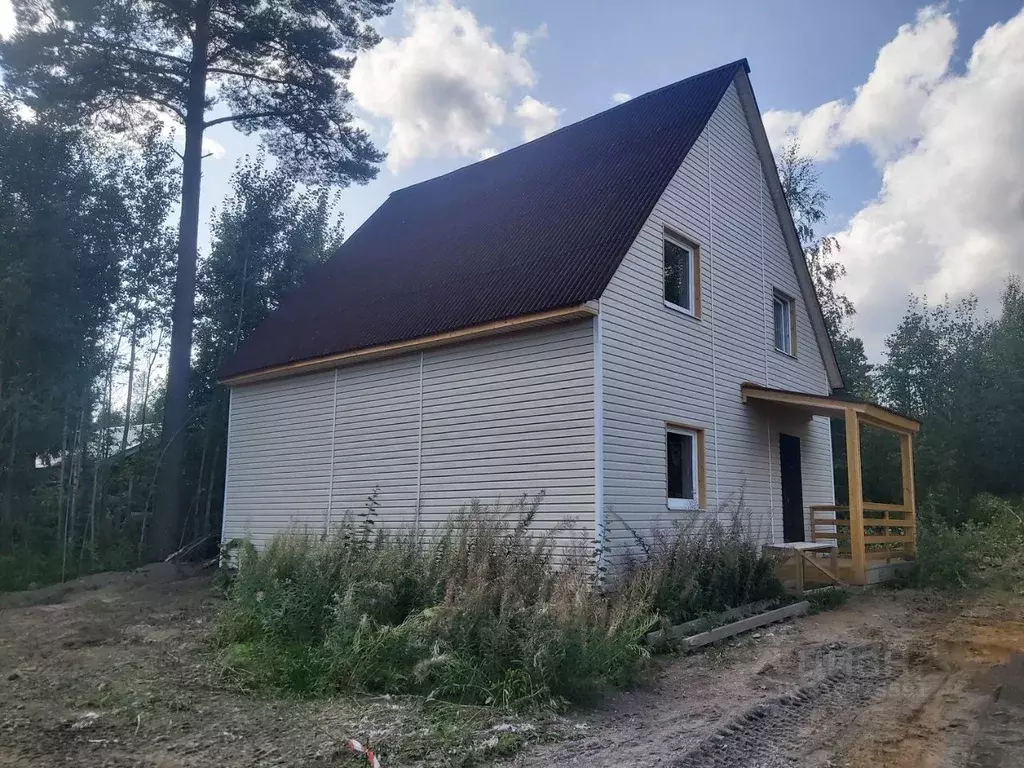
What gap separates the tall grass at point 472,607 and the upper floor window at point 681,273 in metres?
3.49

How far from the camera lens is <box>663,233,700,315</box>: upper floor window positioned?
37.3 ft

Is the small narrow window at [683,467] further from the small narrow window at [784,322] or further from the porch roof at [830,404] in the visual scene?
the small narrow window at [784,322]

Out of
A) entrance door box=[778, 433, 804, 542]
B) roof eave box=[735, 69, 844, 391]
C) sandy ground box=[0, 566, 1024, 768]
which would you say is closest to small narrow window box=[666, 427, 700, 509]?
sandy ground box=[0, 566, 1024, 768]

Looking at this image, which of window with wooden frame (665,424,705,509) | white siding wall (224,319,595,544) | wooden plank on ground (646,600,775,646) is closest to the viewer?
wooden plank on ground (646,600,775,646)

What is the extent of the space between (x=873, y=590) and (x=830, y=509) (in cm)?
238

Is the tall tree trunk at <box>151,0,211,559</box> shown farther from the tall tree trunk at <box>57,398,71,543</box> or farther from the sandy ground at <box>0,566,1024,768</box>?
the sandy ground at <box>0,566,1024,768</box>

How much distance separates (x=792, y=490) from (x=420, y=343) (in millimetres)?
7557

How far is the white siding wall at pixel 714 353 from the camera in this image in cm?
962

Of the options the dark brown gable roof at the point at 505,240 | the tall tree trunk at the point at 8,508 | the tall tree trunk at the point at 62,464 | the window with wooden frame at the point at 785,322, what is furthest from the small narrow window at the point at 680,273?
the tall tree trunk at the point at 8,508

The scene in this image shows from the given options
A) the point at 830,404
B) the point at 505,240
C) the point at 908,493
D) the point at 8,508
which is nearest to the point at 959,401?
the point at 908,493

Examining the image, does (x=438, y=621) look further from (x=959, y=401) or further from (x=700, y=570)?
(x=959, y=401)

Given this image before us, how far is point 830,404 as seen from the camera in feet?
37.3

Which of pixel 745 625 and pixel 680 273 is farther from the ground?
pixel 680 273

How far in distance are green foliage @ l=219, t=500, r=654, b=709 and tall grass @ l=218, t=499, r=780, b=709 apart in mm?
13
